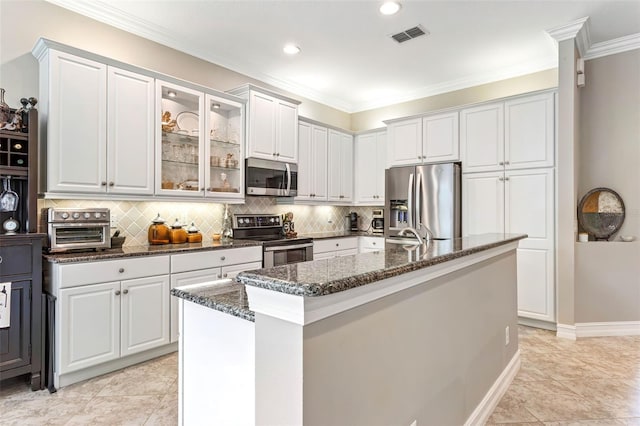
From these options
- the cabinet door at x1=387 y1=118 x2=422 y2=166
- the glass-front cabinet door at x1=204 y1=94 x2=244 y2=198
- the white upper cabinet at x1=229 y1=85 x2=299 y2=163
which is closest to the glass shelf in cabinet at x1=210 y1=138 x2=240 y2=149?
the glass-front cabinet door at x1=204 y1=94 x2=244 y2=198

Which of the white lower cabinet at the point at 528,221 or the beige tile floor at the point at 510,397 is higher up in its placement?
the white lower cabinet at the point at 528,221

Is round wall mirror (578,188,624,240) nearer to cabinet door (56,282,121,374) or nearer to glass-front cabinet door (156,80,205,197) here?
glass-front cabinet door (156,80,205,197)

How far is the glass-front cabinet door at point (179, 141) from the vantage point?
3135 millimetres

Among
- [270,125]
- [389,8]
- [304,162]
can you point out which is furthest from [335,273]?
[304,162]

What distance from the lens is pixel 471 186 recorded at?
13.3 ft

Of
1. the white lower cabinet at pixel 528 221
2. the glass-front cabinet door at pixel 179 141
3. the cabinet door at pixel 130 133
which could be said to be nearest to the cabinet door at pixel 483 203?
the white lower cabinet at pixel 528 221

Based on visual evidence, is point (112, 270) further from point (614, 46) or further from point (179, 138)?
point (614, 46)

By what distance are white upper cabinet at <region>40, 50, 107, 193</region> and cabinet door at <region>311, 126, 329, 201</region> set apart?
2499 millimetres

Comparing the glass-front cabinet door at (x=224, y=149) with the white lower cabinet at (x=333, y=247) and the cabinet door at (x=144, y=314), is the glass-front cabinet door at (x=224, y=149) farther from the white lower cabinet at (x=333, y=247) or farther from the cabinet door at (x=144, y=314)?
the white lower cabinet at (x=333, y=247)

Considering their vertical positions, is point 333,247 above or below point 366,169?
below

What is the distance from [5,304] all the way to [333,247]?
316cm

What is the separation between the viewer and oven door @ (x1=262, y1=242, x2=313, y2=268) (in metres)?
3.57

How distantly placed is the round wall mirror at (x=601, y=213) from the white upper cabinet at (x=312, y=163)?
2.91 meters

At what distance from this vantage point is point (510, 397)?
90.8 inches
